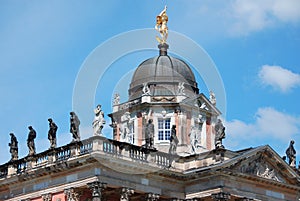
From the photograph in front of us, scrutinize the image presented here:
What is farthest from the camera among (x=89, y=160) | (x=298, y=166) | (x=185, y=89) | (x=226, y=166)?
(x=185, y=89)

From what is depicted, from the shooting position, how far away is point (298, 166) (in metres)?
45.8

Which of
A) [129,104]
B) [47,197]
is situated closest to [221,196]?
[47,197]

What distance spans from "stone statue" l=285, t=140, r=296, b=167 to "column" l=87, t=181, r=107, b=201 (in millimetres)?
16278

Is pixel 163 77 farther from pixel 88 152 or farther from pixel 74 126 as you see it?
pixel 88 152

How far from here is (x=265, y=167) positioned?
41594 millimetres

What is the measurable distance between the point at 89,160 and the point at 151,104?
13.5m

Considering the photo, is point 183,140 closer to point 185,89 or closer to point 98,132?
point 185,89

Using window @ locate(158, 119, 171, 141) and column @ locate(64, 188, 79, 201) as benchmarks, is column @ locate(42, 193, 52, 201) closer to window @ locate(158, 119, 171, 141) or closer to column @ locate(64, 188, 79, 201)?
column @ locate(64, 188, 79, 201)

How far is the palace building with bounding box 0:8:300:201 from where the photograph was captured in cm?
3581

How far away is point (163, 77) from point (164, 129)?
4.47 m

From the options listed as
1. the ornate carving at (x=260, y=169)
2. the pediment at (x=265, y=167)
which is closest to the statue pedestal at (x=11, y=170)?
the pediment at (x=265, y=167)

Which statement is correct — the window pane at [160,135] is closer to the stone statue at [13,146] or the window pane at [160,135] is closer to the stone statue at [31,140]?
the stone statue at [31,140]

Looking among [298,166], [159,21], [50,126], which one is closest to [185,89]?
[159,21]

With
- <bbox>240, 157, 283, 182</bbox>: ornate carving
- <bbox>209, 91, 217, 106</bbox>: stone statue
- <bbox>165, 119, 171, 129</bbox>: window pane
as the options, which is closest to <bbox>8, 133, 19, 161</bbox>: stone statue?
<bbox>165, 119, 171, 129</bbox>: window pane
